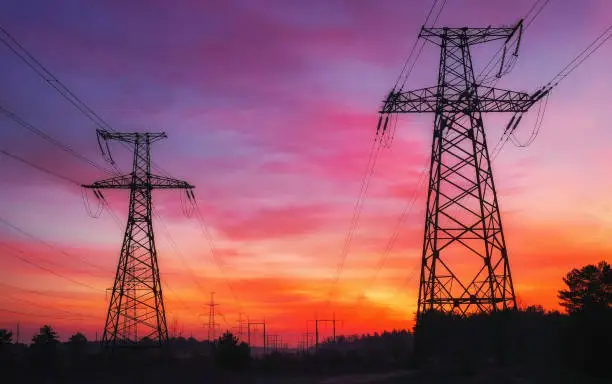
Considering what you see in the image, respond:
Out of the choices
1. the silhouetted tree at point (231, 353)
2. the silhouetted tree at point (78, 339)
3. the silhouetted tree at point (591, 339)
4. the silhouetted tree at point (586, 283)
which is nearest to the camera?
the silhouetted tree at point (591, 339)

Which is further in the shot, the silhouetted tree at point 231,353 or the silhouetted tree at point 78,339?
the silhouetted tree at point 78,339

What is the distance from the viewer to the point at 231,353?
249 ft

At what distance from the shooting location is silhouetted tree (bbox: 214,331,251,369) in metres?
75.2

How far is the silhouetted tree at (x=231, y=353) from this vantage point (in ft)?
247

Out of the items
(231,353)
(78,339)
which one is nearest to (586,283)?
(231,353)

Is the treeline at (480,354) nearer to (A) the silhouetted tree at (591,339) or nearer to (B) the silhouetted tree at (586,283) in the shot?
(A) the silhouetted tree at (591,339)

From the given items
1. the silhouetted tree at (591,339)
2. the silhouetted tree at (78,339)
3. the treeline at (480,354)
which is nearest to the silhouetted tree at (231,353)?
the treeline at (480,354)

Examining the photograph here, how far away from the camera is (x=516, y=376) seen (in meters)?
40.7

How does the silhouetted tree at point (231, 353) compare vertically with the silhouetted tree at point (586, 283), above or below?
below

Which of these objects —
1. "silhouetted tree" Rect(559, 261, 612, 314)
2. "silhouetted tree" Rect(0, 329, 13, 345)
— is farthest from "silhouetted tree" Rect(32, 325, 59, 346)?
"silhouetted tree" Rect(559, 261, 612, 314)

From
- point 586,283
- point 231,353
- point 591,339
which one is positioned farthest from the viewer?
point 586,283

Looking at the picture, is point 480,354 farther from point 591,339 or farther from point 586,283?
point 586,283

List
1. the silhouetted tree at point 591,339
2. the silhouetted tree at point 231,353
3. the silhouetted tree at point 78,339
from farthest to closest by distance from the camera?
the silhouetted tree at point 78,339 < the silhouetted tree at point 231,353 < the silhouetted tree at point 591,339

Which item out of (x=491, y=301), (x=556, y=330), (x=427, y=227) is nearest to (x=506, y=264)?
(x=491, y=301)
